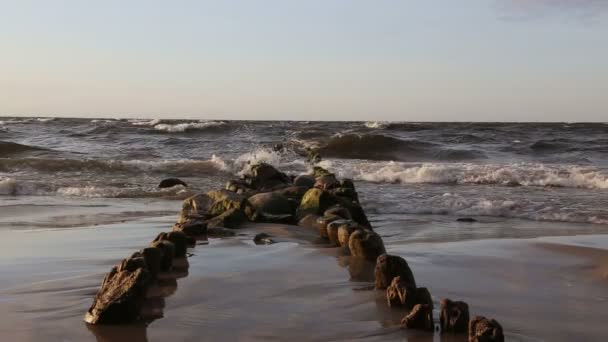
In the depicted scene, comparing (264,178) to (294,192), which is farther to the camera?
(264,178)

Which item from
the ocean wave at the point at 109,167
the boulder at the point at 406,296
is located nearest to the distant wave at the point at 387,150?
the ocean wave at the point at 109,167

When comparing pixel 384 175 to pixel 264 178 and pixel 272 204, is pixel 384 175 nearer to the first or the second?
pixel 264 178

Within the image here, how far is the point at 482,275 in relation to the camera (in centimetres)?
382

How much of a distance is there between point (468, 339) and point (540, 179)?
10.3 metres

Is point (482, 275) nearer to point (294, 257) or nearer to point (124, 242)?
point (294, 257)

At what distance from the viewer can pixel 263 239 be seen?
4.92 metres

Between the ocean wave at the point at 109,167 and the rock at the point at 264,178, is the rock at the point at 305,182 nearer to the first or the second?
the rock at the point at 264,178

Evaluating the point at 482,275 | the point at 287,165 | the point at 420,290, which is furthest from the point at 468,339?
the point at 287,165

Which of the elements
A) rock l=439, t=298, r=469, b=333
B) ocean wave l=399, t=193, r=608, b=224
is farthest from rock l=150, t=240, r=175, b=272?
ocean wave l=399, t=193, r=608, b=224

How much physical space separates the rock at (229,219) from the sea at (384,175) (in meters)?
1.36

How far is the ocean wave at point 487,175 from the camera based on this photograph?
11.8m

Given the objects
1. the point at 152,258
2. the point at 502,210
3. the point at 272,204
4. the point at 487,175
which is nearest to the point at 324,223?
the point at 272,204

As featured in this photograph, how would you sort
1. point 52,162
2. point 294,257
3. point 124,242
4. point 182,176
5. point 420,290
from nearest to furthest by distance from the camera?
point 420,290
point 294,257
point 124,242
point 182,176
point 52,162

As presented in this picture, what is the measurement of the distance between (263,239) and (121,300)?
2.26 meters
